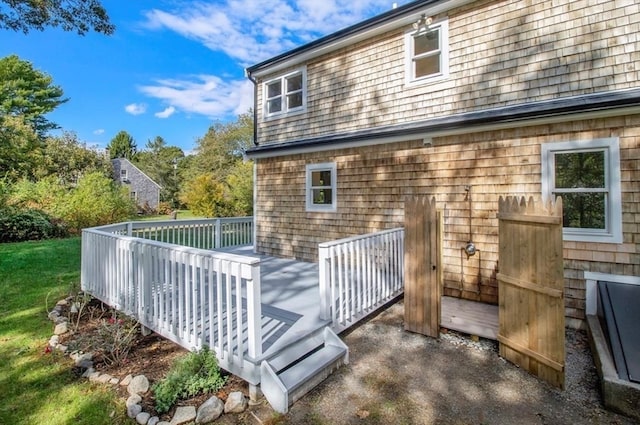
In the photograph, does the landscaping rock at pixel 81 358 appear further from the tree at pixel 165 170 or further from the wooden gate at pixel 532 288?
the tree at pixel 165 170

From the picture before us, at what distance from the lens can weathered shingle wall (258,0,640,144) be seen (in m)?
4.66

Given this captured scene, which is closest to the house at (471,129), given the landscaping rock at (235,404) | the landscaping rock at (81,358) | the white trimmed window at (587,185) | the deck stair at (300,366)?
the white trimmed window at (587,185)

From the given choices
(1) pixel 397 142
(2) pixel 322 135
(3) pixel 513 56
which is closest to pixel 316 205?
(2) pixel 322 135

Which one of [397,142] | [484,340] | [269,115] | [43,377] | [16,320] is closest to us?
[43,377]

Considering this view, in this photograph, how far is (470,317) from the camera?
4.80 meters

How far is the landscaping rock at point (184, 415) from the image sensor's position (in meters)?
2.66

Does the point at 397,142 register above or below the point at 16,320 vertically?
above

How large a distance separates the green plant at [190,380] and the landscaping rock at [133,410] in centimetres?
15

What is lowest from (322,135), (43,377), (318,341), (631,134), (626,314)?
(43,377)

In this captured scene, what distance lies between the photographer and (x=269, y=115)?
9172 millimetres

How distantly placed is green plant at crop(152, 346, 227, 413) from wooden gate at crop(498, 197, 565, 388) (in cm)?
330

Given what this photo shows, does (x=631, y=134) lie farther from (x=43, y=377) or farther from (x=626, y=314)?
(x=43, y=377)

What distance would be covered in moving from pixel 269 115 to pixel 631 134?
7.78m

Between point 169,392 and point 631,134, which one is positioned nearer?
point 169,392
